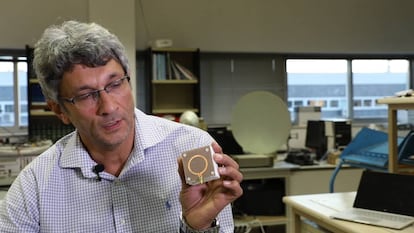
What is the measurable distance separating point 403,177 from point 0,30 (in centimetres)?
357

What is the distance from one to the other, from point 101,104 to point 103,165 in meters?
0.19

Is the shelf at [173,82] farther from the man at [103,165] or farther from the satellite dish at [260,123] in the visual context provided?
the man at [103,165]

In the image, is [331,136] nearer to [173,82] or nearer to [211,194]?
[173,82]

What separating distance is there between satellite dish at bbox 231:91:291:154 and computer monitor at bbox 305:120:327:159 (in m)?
0.66

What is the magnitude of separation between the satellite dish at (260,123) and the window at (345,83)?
1.22 metres

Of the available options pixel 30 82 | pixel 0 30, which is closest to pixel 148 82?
pixel 30 82

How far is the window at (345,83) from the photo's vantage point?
455cm

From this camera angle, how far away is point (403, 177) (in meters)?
1.51

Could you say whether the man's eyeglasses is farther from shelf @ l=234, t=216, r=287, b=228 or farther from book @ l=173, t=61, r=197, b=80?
book @ l=173, t=61, r=197, b=80

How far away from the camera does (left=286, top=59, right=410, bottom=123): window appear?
4.55 metres

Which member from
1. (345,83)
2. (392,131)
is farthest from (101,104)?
(345,83)

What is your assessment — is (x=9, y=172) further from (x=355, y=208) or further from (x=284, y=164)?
(x=284, y=164)

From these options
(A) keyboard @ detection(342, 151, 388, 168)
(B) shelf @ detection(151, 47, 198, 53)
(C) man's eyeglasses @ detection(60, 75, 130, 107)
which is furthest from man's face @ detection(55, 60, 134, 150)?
(B) shelf @ detection(151, 47, 198, 53)

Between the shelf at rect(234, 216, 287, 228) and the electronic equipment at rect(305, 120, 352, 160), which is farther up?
the electronic equipment at rect(305, 120, 352, 160)
